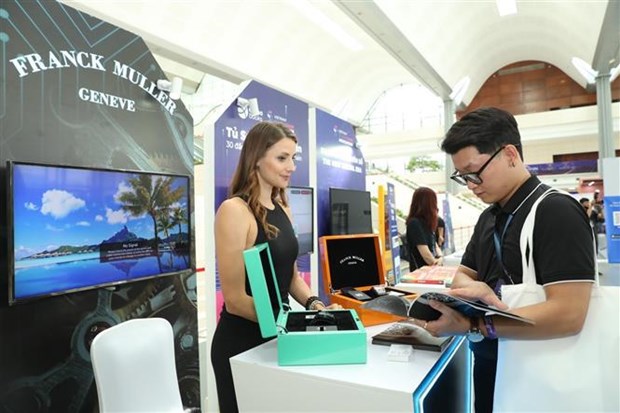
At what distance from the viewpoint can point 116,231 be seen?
235cm

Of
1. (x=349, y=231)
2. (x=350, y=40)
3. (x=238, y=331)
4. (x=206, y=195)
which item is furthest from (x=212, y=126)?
(x=350, y=40)

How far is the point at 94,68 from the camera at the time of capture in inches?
91.5

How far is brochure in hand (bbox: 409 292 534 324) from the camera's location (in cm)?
108

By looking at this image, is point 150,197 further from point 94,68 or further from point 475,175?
point 475,175

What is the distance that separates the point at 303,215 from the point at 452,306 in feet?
7.06

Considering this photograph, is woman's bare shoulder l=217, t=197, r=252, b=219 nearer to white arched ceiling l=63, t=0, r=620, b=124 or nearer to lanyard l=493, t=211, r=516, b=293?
lanyard l=493, t=211, r=516, b=293

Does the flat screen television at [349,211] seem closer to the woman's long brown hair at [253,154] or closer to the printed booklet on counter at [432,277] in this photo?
the printed booklet on counter at [432,277]

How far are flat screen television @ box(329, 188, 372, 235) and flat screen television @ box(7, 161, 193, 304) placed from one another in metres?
1.43

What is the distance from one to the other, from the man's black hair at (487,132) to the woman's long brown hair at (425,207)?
2.66 metres

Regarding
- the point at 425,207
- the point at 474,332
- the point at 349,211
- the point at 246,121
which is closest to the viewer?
the point at 474,332

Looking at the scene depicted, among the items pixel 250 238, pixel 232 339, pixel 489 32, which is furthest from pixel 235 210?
pixel 489 32

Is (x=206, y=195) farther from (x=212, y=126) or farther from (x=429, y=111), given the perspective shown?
(x=429, y=111)

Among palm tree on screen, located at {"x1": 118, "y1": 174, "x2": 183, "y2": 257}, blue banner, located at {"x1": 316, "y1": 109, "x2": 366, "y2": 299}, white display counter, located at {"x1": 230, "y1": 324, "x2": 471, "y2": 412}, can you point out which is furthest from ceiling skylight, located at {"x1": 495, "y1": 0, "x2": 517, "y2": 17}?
white display counter, located at {"x1": 230, "y1": 324, "x2": 471, "y2": 412}

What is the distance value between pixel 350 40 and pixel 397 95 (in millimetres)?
9761
